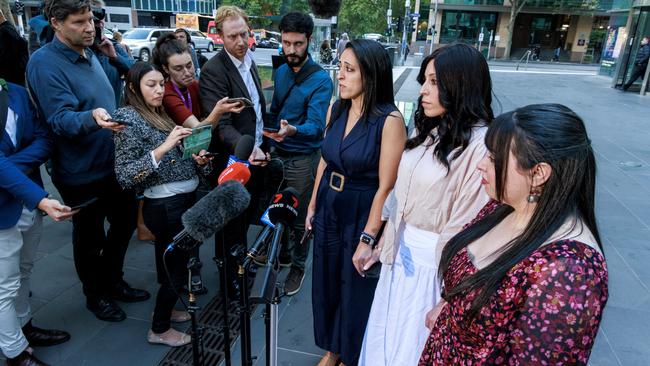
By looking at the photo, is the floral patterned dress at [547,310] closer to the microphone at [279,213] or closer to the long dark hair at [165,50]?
the microphone at [279,213]

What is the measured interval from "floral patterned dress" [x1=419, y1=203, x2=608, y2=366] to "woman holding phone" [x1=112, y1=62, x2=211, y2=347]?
1.69m

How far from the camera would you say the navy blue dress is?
2.23 metres

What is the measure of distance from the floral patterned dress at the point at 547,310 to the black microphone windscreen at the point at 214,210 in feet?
2.80

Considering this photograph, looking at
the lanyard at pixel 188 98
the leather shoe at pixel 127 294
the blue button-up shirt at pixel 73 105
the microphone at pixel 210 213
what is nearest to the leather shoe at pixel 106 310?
the leather shoe at pixel 127 294

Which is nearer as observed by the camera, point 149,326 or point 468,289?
point 468,289

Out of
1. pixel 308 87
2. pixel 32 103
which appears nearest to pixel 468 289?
pixel 308 87

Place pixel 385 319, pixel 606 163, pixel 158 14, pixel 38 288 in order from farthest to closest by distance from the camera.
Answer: pixel 158 14, pixel 606 163, pixel 38 288, pixel 385 319

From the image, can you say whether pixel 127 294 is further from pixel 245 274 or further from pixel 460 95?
pixel 460 95

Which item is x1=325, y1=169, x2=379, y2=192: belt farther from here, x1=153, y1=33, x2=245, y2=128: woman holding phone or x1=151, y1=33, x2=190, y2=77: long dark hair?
x1=151, y1=33, x2=190, y2=77: long dark hair

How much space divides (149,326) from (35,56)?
185 centimetres

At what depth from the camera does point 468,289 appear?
1383 mm

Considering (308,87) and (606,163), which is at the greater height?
(308,87)

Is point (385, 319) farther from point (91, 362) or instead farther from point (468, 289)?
point (91, 362)

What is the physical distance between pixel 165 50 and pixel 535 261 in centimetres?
258
